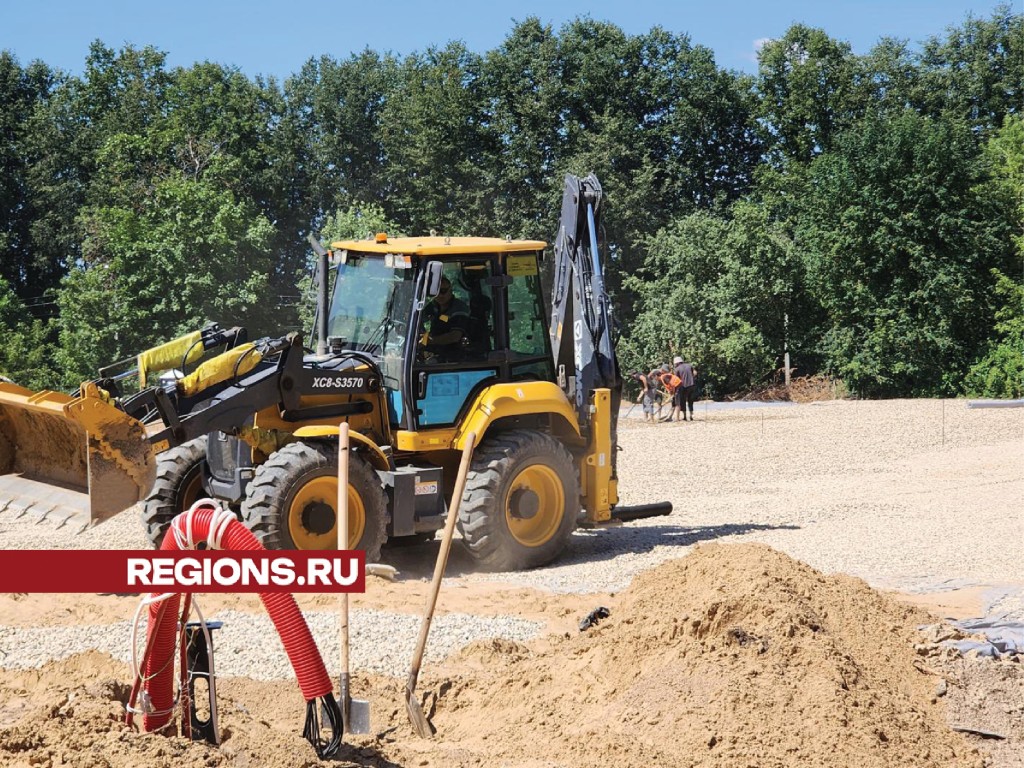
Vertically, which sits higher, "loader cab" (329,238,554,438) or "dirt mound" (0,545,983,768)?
"loader cab" (329,238,554,438)

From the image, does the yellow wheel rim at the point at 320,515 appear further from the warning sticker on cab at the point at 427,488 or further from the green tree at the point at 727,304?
the green tree at the point at 727,304

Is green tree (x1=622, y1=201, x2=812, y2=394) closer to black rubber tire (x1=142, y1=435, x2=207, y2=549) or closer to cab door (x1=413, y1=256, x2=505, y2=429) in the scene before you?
cab door (x1=413, y1=256, x2=505, y2=429)

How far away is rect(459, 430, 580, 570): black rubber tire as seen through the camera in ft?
36.6

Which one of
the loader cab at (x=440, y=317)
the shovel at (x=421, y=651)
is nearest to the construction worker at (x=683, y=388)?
the loader cab at (x=440, y=317)

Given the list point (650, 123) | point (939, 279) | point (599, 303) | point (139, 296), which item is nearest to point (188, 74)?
point (139, 296)

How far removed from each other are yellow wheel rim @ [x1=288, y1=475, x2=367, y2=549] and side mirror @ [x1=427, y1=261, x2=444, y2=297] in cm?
182

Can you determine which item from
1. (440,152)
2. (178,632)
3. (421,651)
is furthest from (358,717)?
(440,152)

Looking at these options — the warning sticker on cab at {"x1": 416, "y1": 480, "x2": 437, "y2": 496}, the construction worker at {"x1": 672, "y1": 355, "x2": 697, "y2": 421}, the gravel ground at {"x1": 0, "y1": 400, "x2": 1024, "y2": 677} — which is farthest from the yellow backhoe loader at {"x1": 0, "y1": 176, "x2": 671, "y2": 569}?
the construction worker at {"x1": 672, "y1": 355, "x2": 697, "y2": 421}

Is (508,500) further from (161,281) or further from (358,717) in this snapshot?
(161,281)

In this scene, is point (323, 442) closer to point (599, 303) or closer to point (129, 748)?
point (599, 303)

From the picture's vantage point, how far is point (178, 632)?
5891 mm

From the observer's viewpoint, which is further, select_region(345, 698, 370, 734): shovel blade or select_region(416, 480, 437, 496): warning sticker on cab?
select_region(416, 480, 437, 496): warning sticker on cab

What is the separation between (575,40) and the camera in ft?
160

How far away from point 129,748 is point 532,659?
3.05 m
